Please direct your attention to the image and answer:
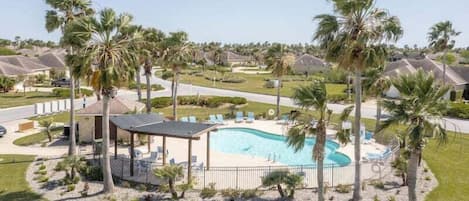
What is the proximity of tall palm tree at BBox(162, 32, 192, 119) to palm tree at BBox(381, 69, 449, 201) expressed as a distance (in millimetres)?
24467

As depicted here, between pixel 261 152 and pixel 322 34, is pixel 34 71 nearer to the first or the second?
pixel 261 152

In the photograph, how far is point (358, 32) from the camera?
1661 centimetres

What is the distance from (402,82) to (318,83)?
10.3ft

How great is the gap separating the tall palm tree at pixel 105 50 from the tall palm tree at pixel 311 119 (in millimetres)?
7762

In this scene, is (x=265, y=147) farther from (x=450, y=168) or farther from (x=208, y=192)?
(x=208, y=192)

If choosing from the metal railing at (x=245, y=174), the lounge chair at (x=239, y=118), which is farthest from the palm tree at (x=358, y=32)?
the lounge chair at (x=239, y=118)

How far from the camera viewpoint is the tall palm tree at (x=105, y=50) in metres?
17.7

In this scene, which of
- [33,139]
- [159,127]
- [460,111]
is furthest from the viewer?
[460,111]

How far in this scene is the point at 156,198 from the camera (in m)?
Result: 18.5

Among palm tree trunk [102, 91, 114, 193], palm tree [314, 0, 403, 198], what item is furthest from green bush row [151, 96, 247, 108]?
palm tree [314, 0, 403, 198]

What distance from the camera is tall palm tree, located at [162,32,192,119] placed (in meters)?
36.7

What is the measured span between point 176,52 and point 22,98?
2769 centimetres

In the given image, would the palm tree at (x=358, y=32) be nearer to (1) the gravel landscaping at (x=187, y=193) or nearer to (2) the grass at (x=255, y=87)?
(1) the gravel landscaping at (x=187, y=193)

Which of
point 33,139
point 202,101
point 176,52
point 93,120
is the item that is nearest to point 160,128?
point 93,120
